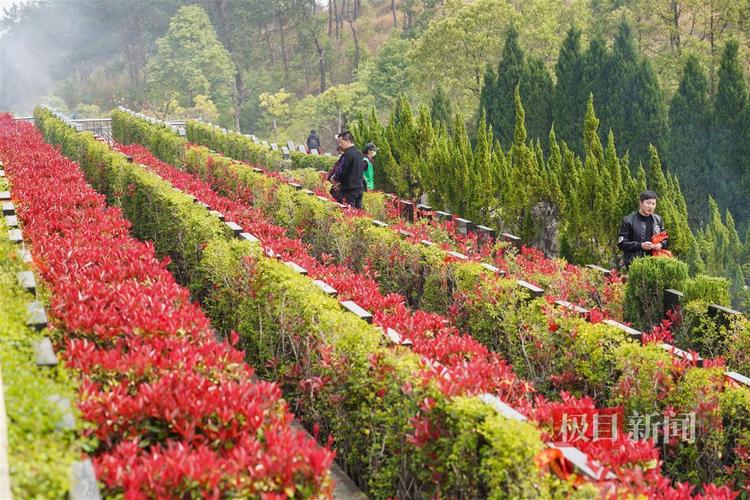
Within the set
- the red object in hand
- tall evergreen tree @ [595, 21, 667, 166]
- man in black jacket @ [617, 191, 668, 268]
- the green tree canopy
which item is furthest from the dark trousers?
the green tree canopy

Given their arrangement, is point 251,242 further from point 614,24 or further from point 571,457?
point 614,24

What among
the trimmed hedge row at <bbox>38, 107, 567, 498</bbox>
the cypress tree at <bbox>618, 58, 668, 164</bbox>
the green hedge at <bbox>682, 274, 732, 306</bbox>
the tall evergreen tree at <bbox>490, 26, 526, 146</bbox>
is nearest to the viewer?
the trimmed hedge row at <bbox>38, 107, 567, 498</bbox>

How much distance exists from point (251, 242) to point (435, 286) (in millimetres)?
1891

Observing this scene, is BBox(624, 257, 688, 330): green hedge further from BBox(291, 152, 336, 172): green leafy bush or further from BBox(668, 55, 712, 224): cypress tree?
BBox(291, 152, 336, 172): green leafy bush

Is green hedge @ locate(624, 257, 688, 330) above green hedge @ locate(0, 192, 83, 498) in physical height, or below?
below

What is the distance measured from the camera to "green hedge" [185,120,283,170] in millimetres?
20703

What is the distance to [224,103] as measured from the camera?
1962 inches

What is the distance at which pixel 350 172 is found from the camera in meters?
12.5

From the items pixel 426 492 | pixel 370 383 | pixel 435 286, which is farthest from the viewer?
pixel 435 286

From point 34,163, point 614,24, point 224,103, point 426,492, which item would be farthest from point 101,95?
point 426,492

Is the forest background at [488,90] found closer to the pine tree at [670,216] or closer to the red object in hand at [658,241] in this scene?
the pine tree at [670,216]

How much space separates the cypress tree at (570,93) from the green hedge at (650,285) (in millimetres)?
16580

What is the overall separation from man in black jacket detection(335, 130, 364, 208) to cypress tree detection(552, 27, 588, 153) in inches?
531

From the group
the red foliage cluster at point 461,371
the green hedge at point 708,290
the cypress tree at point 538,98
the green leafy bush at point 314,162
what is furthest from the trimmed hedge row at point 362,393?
the cypress tree at point 538,98
